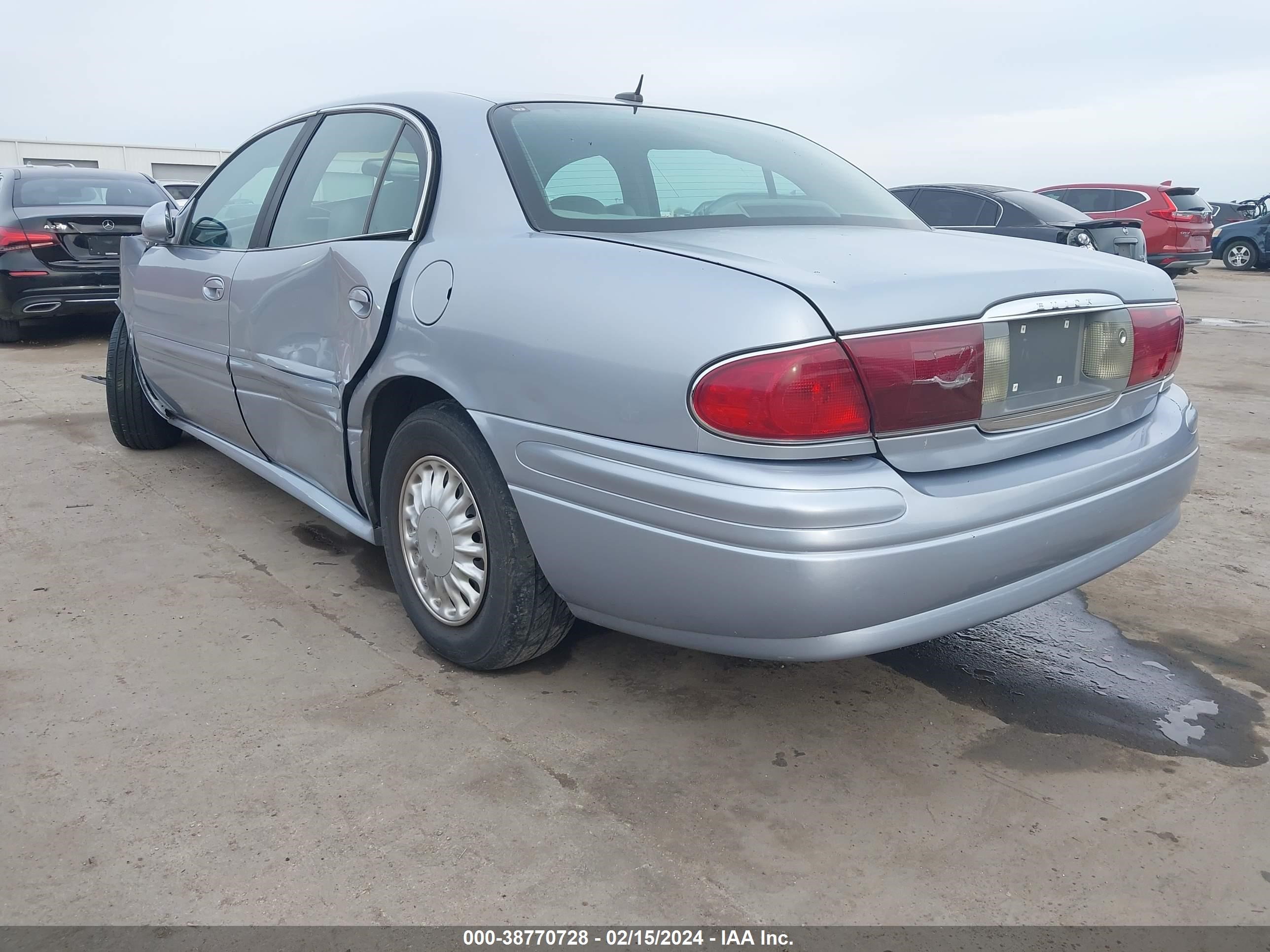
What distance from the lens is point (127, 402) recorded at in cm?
466

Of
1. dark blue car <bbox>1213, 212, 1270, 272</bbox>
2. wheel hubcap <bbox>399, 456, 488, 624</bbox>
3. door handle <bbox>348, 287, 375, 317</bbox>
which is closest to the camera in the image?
wheel hubcap <bbox>399, 456, 488, 624</bbox>

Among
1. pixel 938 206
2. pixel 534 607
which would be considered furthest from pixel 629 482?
pixel 938 206

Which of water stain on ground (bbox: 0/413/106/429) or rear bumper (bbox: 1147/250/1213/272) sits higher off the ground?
rear bumper (bbox: 1147/250/1213/272)

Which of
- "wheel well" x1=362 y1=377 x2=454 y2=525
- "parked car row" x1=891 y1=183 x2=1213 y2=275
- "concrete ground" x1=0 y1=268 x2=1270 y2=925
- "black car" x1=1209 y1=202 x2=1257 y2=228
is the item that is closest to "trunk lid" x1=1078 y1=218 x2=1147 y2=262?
"parked car row" x1=891 y1=183 x2=1213 y2=275

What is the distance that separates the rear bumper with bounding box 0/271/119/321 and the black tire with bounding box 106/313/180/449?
331 cm

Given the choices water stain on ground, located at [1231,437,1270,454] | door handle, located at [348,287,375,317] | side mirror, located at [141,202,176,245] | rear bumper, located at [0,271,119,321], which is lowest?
water stain on ground, located at [1231,437,1270,454]

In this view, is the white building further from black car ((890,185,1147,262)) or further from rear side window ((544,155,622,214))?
rear side window ((544,155,622,214))

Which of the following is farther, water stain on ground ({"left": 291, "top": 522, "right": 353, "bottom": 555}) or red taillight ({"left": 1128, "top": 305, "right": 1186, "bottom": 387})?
water stain on ground ({"left": 291, "top": 522, "right": 353, "bottom": 555})

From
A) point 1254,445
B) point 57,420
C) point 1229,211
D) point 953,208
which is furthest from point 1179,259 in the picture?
point 57,420

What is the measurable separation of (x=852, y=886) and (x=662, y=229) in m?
1.45

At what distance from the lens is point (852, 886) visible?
6.16 ft

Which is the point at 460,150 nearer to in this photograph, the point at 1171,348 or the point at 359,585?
the point at 359,585

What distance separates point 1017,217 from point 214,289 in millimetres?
8446

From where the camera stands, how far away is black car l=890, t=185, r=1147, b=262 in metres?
9.86
